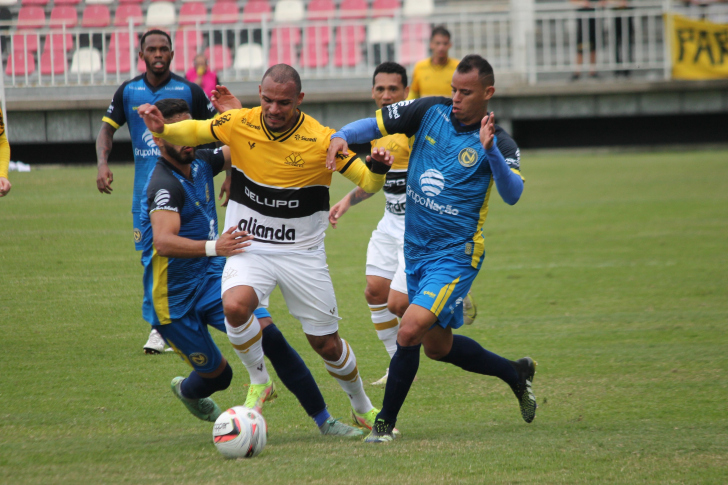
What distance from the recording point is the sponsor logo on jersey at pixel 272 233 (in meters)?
4.91

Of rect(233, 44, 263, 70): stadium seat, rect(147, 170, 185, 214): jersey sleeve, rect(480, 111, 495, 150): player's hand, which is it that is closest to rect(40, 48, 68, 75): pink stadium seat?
rect(233, 44, 263, 70): stadium seat

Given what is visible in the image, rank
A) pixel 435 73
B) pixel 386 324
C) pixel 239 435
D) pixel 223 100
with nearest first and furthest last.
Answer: pixel 239 435, pixel 223 100, pixel 386 324, pixel 435 73

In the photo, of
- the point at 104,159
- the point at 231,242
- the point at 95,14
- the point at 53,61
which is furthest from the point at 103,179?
the point at 95,14

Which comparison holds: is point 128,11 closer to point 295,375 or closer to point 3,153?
point 3,153

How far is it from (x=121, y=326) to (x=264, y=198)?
3.26 m

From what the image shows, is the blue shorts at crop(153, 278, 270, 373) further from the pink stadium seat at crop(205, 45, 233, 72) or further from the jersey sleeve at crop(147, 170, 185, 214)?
the pink stadium seat at crop(205, 45, 233, 72)

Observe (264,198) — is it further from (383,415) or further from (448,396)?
(448,396)

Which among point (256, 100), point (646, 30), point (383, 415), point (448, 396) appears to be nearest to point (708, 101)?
point (646, 30)

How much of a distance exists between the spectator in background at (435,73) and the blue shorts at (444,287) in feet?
23.0

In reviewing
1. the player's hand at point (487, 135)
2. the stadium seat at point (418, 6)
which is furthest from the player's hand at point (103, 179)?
the stadium seat at point (418, 6)

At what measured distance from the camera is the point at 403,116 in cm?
505

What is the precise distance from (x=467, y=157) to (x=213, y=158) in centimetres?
166

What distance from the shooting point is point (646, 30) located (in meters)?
20.0

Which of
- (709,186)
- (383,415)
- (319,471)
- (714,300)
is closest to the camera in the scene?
(319,471)
